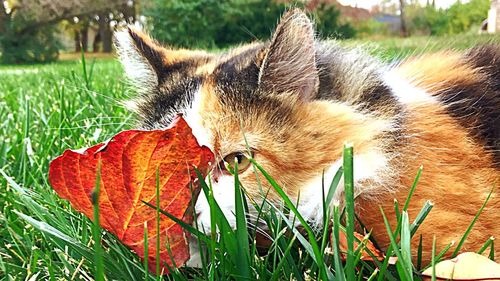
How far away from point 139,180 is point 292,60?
16.5 inches

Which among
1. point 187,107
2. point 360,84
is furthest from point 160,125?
point 360,84

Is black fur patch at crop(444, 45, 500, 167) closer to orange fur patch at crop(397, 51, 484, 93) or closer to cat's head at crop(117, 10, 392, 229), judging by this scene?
orange fur patch at crop(397, 51, 484, 93)

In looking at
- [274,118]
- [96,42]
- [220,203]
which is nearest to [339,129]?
[274,118]

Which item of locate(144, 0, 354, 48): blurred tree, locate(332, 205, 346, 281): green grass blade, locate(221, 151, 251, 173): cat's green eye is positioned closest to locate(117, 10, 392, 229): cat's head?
locate(221, 151, 251, 173): cat's green eye

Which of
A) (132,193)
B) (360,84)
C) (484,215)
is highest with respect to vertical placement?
(360,84)

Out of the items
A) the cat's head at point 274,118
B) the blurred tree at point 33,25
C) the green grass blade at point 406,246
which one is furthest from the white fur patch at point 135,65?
the blurred tree at point 33,25

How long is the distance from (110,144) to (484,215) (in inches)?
26.8

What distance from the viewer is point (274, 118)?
1073 millimetres

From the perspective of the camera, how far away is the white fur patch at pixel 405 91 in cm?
117

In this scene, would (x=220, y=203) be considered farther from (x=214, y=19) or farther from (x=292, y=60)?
(x=214, y=19)

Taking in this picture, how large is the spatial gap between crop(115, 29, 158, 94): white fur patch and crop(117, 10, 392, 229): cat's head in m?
0.13

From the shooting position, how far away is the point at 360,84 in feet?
3.77

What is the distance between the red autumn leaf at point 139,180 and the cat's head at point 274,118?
0.34 ft

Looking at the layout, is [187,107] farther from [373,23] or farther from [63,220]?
[373,23]
